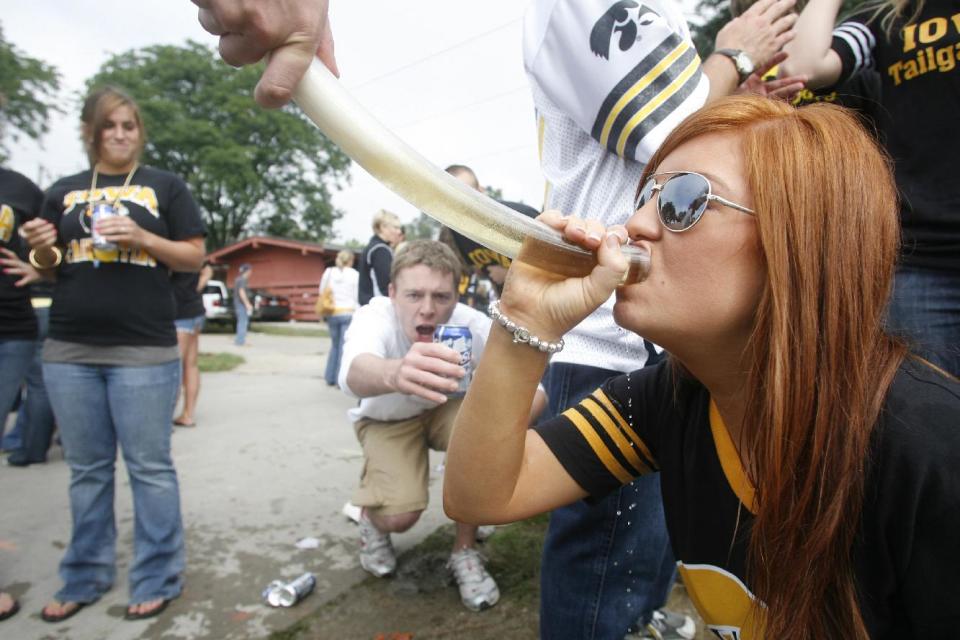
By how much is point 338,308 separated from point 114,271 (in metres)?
5.19

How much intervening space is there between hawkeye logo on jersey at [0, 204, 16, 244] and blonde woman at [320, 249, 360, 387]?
474 cm

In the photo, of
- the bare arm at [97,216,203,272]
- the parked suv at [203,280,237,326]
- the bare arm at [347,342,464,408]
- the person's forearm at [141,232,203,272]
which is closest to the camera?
the bare arm at [347,342,464,408]

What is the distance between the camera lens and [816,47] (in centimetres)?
164

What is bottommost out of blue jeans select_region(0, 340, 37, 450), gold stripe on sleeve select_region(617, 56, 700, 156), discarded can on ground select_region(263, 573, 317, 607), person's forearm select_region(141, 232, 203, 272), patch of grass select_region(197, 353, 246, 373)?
patch of grass select_region(197, 353, 246, 373)

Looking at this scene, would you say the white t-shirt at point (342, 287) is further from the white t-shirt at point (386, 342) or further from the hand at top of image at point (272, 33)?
the hand at top of image at point (272, 33)

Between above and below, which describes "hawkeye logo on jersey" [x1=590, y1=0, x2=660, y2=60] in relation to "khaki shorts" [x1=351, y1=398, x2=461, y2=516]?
above

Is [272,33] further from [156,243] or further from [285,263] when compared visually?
[285,263]

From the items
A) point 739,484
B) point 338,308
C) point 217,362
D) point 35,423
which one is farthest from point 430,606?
point 217,362

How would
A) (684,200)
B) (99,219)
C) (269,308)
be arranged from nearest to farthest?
(684,200) → (99,219) → (269,308)

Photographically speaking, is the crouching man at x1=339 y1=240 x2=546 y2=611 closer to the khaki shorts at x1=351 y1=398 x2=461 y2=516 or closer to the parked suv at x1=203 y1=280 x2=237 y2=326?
the khaki shorts at x1=351 y1=398 x2=461 y2=516

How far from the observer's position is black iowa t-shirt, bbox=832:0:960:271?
4.99 ft

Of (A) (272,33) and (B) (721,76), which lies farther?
(B) (721,76)

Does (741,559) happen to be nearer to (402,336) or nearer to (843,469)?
(843,469)

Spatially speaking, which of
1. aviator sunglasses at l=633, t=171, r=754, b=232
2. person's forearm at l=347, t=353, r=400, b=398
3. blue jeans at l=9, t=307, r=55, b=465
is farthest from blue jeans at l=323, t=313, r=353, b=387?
aviator sunglasses at l=633, t=171, r=754, b=232
